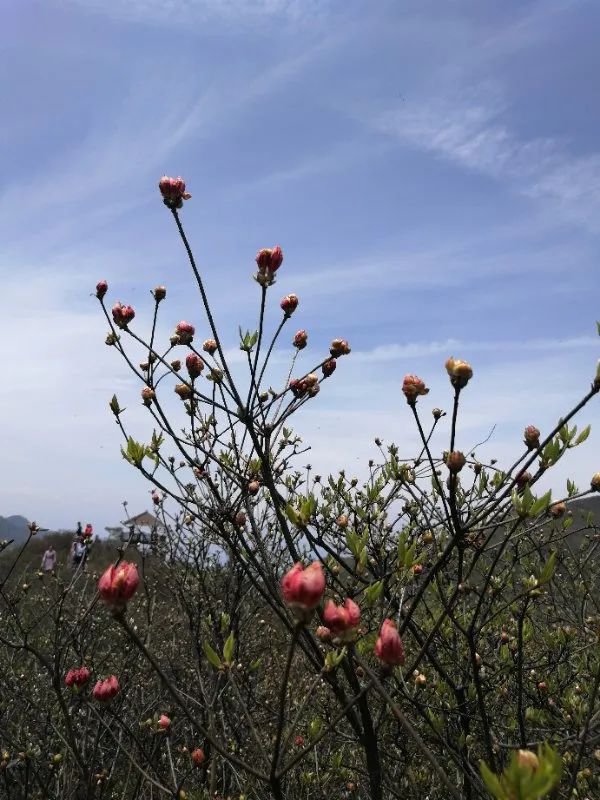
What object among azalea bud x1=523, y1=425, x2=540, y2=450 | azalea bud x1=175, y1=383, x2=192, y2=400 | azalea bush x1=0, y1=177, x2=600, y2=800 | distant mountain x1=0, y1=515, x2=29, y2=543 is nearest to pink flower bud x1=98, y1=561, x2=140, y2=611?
→ azalea bush x1=0, y1=177, x2=600, y2=800

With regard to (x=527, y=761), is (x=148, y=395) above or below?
A: above

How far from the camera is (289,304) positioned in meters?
2.79

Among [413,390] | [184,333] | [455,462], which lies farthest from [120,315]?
[455,462]

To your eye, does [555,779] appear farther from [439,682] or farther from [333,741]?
[333,741]

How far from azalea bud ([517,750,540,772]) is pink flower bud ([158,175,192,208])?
2.27m

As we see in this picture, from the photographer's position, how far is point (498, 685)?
141 inches

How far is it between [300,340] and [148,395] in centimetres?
85

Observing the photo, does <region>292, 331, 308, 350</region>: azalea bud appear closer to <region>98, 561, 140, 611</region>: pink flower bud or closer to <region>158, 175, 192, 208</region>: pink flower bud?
<region>158, 175, 192, 208</region>: pink flower bud

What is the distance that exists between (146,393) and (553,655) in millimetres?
3354

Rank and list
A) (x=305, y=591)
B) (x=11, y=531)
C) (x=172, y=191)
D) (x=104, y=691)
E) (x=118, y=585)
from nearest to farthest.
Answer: (x=305, y=591) → (x=118, y=585) → (x=104, y=691) → (x=172, y=191) → (x=11, y=531)

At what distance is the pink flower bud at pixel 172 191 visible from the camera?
2.48m

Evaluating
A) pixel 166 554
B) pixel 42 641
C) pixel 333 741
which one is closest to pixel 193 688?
pixel 166 554

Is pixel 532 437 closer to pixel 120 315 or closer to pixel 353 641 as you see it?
pixel 353 641

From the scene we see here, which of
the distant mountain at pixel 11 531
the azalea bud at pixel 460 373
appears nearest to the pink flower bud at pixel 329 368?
the azalea bud at pixel 460 373
